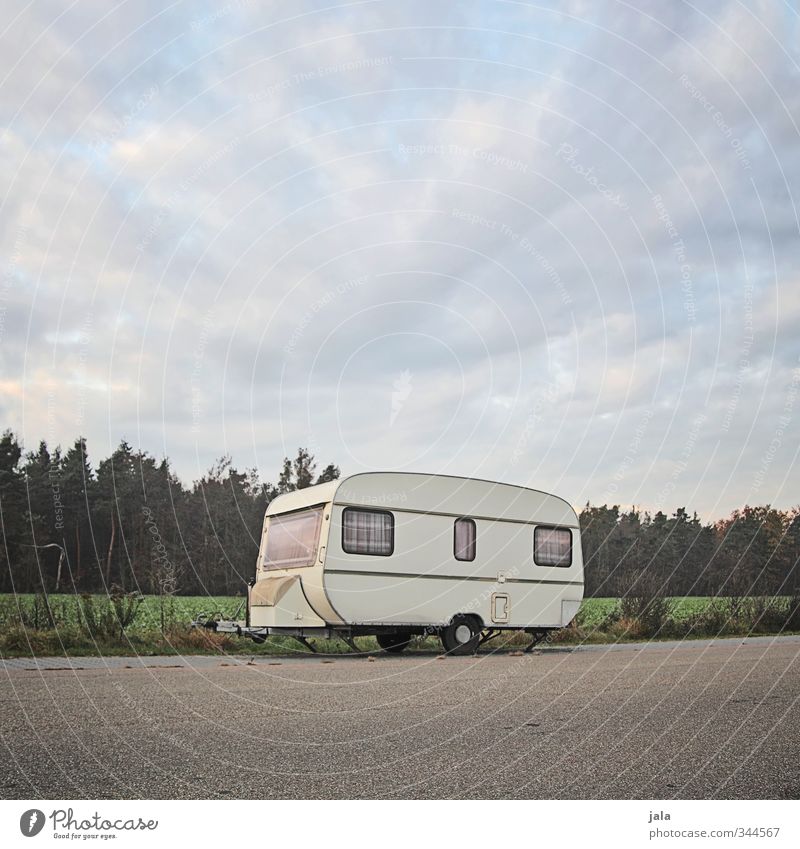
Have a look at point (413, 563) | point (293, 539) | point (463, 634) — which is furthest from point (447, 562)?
point (293, 539)

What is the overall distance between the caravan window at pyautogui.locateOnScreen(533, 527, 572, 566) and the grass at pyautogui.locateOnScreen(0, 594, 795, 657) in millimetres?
1667

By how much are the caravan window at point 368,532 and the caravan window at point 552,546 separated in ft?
10.7

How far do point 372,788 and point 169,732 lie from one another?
193 cm

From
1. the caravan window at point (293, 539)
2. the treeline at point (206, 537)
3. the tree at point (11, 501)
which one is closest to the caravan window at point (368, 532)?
the caravan window at point (293, 539)

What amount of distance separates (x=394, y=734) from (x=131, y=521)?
2396 cm

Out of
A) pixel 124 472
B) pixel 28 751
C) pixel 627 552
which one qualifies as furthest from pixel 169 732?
pixel 124 472

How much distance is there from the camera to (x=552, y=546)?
16.7 m

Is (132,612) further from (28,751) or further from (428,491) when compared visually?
(28,751)

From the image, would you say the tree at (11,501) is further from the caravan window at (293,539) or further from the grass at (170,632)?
the caravan window at (293,539)

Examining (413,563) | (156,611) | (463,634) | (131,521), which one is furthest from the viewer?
(131,521)

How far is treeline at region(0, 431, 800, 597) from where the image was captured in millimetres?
22203

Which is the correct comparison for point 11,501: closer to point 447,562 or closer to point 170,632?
point 170,632

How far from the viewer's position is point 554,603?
1659 centimetres

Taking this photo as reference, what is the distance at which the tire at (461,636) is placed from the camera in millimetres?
14930
